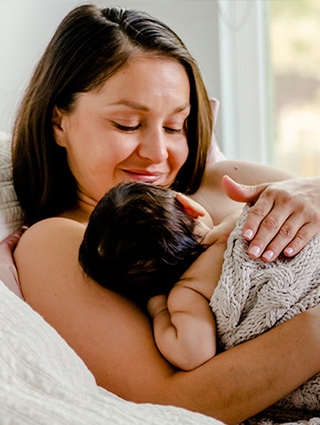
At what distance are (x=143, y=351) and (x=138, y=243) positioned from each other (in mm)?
196

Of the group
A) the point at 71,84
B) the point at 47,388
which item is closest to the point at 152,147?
the point at 71,84

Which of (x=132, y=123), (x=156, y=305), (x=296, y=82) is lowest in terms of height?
(x=296, y=82)

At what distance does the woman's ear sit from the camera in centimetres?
158

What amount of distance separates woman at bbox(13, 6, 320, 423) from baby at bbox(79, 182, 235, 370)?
3 cm

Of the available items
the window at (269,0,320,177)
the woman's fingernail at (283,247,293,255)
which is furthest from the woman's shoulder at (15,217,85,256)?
the window at (269,0,320,177)

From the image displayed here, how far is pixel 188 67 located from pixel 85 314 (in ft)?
2.39

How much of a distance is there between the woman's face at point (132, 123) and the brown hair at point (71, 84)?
38 mm

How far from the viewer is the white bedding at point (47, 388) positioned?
687 mm

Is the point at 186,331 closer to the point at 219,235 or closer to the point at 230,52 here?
the point at 219,235

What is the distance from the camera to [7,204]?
1.53m

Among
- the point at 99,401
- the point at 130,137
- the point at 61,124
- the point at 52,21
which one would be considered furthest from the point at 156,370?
the point at 52,21

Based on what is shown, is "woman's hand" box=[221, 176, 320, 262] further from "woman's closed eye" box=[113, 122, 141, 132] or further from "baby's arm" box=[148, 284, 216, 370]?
"woman's closed eye" box=[113, 122, 141, 132]

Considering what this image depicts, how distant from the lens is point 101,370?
111 centimetres

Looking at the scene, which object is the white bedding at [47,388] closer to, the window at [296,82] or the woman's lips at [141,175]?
the woman's lips at [141,175]
